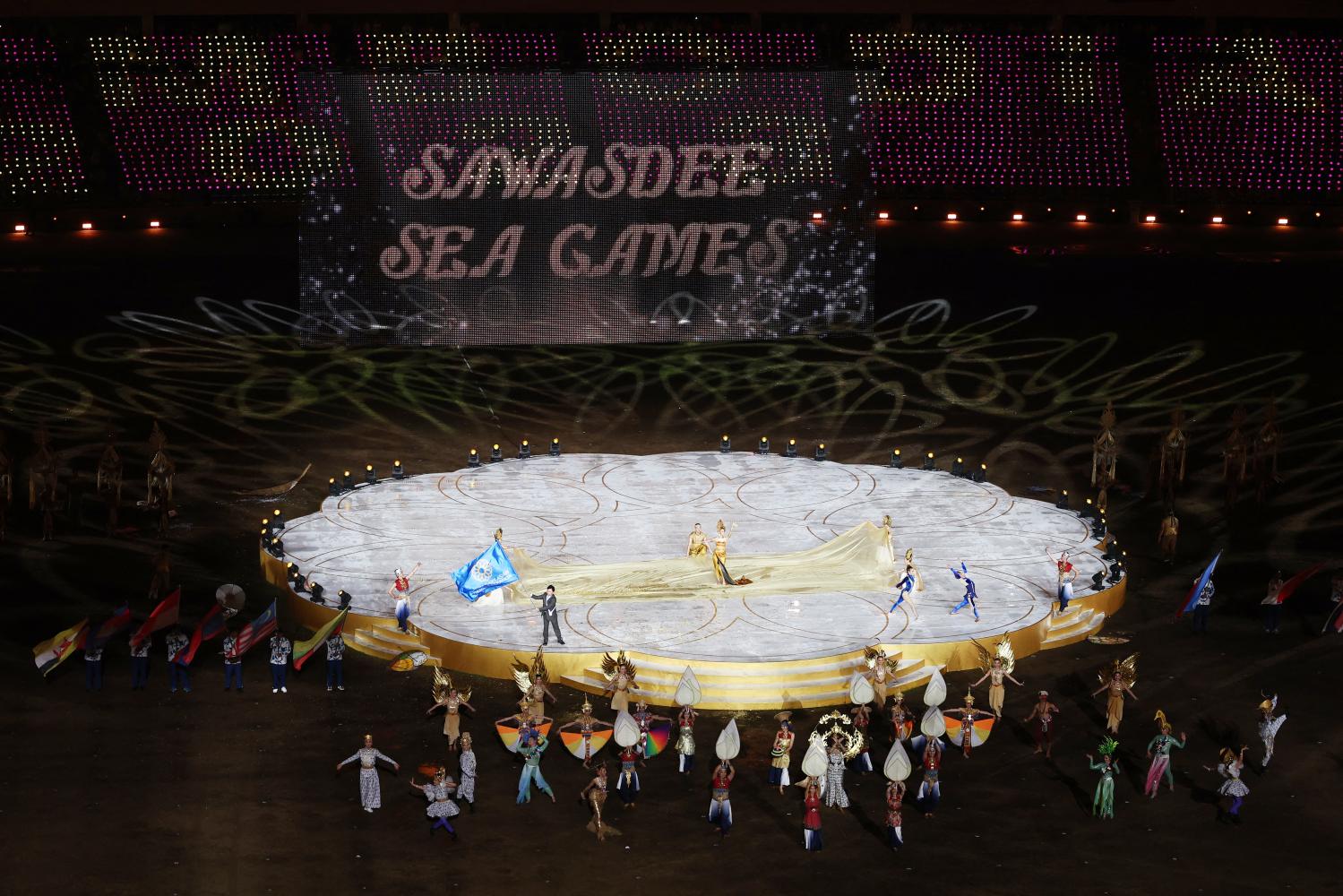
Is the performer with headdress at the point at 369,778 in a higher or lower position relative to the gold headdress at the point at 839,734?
higher

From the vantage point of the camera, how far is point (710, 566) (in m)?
33.3

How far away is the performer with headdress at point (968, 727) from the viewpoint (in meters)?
27.7

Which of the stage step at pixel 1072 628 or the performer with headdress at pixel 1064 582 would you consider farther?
the performer with headdress at pixel 1064 582

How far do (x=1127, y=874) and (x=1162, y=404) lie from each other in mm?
23966

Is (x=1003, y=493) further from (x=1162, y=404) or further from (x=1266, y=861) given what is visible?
(x=1266, y=861)

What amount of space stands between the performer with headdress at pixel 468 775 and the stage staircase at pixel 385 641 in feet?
16.5

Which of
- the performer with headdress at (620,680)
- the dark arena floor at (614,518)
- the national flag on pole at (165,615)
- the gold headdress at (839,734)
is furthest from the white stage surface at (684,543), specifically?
the national flag on pole at (165,615)

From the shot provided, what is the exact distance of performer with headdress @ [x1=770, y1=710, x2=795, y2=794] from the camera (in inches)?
1040

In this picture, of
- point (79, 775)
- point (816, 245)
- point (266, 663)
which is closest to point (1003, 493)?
point (816, 245)

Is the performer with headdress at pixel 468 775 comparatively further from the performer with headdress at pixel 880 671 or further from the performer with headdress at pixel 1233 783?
the performer with headdress at pixel 1233 783

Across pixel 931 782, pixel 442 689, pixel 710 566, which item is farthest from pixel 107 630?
pixel 931 782

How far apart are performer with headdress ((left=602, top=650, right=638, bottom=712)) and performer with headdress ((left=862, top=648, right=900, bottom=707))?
3829 mm

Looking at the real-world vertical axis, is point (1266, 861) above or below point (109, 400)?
below

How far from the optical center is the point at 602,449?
42344 mm
